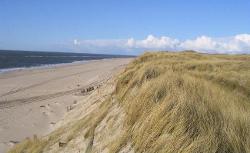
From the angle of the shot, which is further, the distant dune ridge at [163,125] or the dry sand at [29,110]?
the dry sand at [29,110]

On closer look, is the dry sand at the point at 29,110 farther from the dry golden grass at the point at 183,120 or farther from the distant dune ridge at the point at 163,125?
the dry golden grass at the point at 183,120

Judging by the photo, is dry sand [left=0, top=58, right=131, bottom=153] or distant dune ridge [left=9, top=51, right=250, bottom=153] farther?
dry sand [left=0, top=58, right=131, bottom=153]

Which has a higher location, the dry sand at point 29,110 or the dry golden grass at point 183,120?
the dry golden grass at point 183,120

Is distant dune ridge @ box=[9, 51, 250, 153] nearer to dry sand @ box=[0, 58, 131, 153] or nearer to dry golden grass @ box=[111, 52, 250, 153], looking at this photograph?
dry golden grass @ box=[111, 52, 250, 153]

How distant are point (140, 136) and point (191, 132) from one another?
3.41ft

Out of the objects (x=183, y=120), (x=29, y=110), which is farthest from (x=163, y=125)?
(x=29, y=110)

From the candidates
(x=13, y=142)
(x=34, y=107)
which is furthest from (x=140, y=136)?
(x=34, y=107)

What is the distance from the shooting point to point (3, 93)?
24406 mm

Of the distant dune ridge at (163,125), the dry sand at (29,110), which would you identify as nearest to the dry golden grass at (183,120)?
the distant dune ridge at (163,125)

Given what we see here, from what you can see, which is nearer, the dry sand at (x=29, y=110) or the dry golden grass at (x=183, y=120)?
the dry golden grass at (x=183, y=120)

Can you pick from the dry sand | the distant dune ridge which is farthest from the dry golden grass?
the dry sand

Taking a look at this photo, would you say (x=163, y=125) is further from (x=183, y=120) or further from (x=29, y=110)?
(x=29, y=110)

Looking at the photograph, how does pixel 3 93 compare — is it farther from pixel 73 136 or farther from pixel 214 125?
pixel 214 125

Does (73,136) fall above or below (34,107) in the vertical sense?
above
